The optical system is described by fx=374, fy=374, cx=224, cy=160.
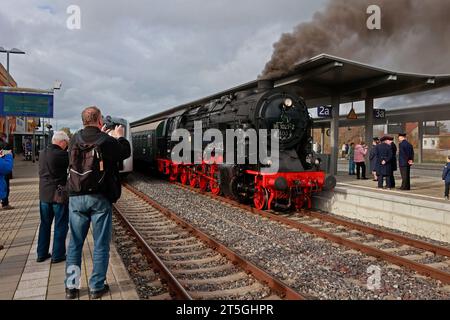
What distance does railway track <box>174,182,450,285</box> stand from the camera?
5.47 meters

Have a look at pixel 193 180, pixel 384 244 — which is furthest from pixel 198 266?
pixel 193 180

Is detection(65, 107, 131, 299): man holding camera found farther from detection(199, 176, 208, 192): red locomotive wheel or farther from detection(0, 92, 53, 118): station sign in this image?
detection(0, 92, 53, 118): station sign

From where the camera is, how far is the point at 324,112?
1625cm

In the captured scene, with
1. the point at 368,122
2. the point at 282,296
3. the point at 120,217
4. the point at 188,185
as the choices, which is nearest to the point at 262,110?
the point at 120,217

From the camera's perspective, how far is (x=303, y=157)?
408 inches

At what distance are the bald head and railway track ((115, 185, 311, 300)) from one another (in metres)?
2.04

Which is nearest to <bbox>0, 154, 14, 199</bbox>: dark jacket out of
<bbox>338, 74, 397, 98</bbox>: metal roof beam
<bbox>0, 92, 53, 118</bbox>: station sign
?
<bbox>338, 74, 397, 98</bbox>: metal roof beam

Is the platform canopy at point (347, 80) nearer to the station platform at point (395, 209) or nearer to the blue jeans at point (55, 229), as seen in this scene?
the station platform at point (395, 209)

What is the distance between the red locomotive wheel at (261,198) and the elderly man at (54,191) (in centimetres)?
547

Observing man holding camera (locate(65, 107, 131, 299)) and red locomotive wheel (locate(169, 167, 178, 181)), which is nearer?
man holding camera (locate(65, 107, 131, 299))

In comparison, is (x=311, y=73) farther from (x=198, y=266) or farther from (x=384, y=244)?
(x=198, y=266)

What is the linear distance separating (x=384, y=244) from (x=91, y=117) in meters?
5.56

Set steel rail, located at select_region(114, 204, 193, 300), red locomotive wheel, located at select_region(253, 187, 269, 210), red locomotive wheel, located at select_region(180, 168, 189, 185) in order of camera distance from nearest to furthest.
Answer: steel rail, located at select_region(114, 204, 193, 300), red locomotive wheel, located at select_region(253, 187, 269, 210), red locomotive wheel, located at select_region(180, 168, 189, 185)
